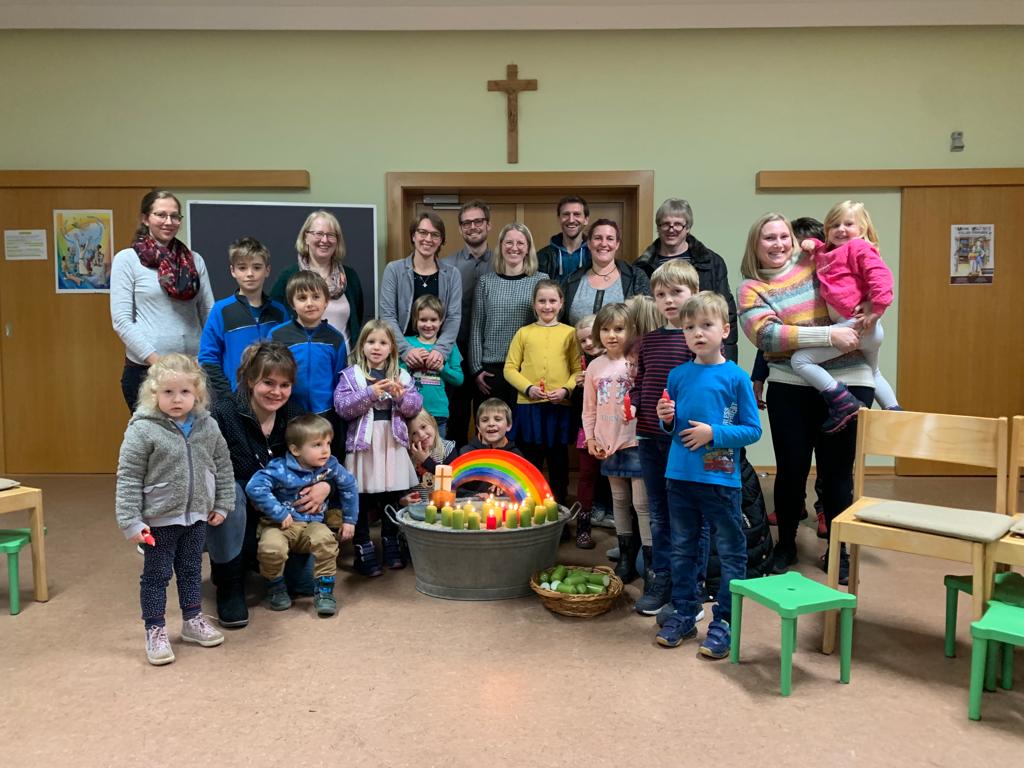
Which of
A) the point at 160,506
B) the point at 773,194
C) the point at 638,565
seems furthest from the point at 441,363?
the point at 773,194

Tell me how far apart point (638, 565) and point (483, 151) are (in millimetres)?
3025

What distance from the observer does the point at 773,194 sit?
17.2 ft

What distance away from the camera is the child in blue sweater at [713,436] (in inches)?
99.8

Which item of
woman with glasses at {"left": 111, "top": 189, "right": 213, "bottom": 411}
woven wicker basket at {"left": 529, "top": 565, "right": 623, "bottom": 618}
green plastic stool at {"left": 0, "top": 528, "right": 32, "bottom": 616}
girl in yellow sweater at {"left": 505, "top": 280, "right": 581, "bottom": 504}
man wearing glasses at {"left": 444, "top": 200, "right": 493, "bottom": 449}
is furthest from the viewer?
man wearing glasses at {"left": 444, "top": 200, "right": 493, "bottom": 449}

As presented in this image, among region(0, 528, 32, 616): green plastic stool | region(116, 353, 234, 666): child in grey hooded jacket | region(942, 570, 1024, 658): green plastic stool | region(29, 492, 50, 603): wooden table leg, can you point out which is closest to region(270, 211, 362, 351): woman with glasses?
region(116, 353, 234, 666): child in grey hooded jacket

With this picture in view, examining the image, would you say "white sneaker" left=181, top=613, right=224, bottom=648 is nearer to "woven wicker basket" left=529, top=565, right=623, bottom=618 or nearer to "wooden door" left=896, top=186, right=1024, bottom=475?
"woven wicker basket" left=529, top=565, right=623, bottom=618

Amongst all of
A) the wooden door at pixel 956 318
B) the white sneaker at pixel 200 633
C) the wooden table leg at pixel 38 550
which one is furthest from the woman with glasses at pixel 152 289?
the wooden door at pixel 956 318

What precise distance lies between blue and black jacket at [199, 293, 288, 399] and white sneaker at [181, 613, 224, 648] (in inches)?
38.4

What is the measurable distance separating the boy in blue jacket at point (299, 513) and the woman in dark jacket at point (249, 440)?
0.05 metres

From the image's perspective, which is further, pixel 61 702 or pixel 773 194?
pixel 773 194

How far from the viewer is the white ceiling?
5.03m

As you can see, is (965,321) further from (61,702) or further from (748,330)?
(61,702)

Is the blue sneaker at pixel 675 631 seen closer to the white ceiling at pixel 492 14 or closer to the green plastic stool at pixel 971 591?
the green plastic stool at pixel 971 591

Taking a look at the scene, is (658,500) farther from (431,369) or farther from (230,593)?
(230,593)
